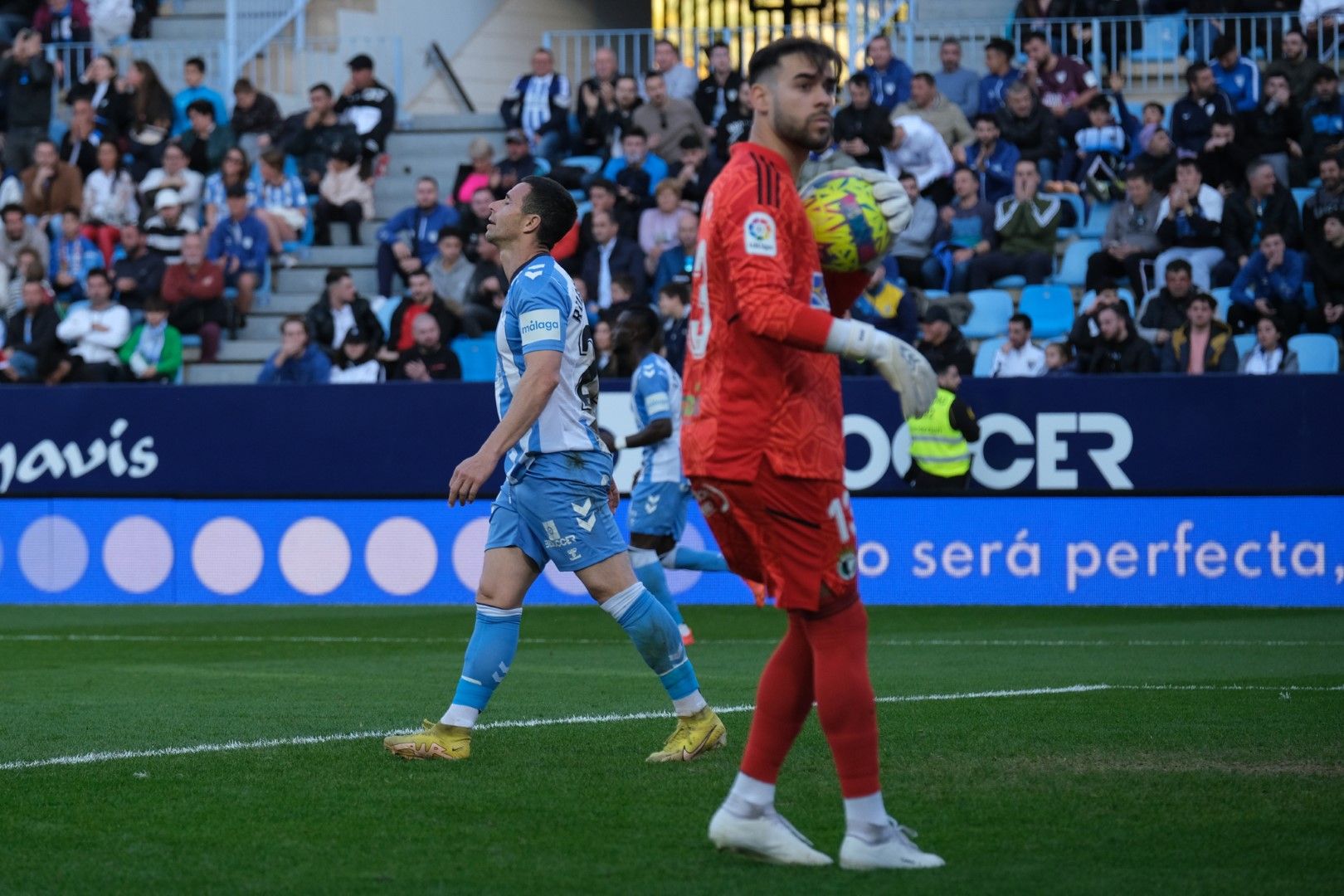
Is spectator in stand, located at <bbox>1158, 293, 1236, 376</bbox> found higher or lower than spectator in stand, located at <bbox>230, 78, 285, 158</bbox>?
lower

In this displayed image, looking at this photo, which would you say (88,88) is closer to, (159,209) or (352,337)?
(159,209)

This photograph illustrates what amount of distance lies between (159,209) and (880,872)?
18.0 metres

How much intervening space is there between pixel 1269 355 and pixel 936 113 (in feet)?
17.8

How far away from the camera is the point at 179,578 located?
17.1 metres

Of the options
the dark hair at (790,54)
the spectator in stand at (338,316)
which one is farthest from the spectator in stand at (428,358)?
the dark hair at (790,54)

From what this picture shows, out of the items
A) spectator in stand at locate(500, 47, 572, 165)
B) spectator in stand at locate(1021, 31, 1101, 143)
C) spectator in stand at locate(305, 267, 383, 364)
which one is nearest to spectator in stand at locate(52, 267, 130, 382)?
spectator in stand at locate(305, 267, 383, 364)

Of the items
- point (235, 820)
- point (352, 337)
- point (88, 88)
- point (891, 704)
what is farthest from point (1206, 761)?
point (88, 88)

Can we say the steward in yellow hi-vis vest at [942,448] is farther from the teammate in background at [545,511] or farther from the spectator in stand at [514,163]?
the teammate in background at [545,511]

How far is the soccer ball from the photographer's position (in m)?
5.29

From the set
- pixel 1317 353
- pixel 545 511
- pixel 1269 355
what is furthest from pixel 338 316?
pixel 545 511

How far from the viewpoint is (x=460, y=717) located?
7.21 metres

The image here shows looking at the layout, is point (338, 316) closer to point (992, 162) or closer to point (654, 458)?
point (992, 162)

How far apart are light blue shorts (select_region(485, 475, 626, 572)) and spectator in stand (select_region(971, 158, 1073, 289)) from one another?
1210 centimetres

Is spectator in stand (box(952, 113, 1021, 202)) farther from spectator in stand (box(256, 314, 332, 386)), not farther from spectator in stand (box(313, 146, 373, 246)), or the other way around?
spectator in stand (box(313, 146, 373, 246))
